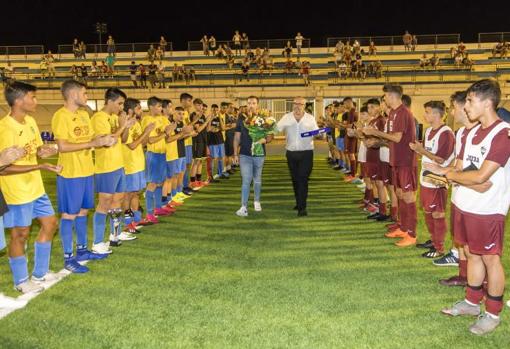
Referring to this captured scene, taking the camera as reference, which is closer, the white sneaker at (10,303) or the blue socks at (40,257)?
the white sneaker at (10,303)

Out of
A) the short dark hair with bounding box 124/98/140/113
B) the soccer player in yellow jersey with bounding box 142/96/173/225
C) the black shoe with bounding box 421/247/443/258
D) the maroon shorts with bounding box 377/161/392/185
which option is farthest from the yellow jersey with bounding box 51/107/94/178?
the maroon shorts with bounding box 377/161/392/185

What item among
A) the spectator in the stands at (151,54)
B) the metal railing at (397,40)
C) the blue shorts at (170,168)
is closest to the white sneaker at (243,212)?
the blue shorts at (170,168)

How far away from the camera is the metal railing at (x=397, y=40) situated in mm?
35125

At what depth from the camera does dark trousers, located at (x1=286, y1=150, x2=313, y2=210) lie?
949cm

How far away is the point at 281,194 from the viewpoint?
39.9ft

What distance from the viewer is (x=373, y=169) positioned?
9.54 metres

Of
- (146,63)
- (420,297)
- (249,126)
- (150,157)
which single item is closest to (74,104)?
(150,157)

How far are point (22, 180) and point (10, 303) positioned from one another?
1.25 meters

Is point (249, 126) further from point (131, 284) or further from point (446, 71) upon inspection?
point (446, 71)

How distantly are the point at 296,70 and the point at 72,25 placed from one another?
36.5 meters

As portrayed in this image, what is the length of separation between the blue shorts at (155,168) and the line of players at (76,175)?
0.02 metres

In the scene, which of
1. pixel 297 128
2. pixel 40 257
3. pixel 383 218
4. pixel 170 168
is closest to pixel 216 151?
pixel 170 168

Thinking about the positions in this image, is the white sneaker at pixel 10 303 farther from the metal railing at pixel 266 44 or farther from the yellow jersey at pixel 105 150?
the metal railing at pixel 266 44

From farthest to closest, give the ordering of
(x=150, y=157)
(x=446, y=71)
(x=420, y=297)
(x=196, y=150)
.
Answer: (x=446, y=71), (x=196, y=150), (x=150, y=157), (x=420, y=297)
